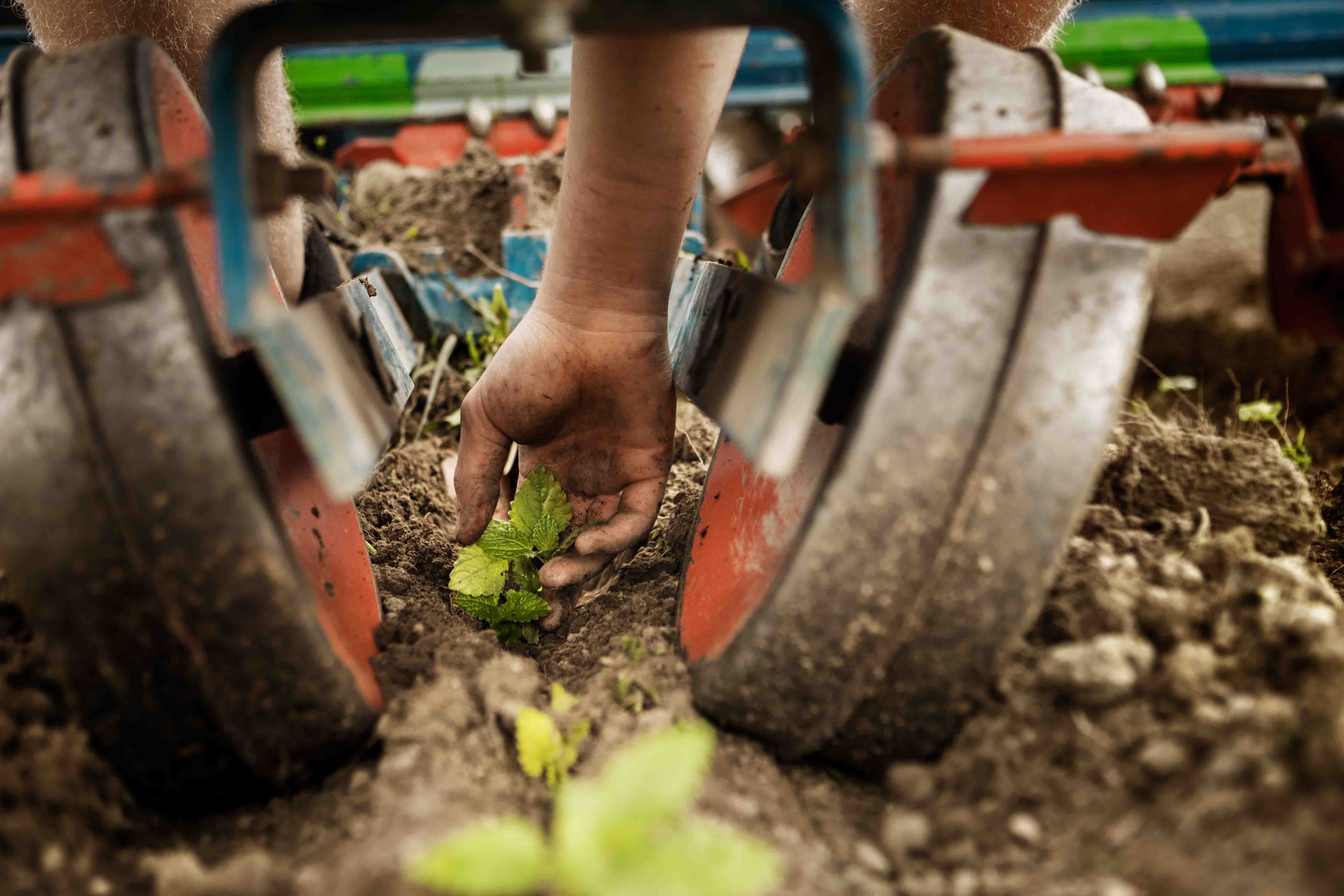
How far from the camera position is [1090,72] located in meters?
2.58

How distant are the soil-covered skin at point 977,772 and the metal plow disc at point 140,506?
84 mm

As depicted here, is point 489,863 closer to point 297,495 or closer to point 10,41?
point 297,495

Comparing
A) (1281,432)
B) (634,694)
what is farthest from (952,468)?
(1281,432)

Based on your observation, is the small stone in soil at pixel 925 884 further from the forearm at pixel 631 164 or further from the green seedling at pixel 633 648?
the forearm at pixel 631 164

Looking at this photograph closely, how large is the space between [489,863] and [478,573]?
31.0 inches

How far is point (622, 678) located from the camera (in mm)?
1130

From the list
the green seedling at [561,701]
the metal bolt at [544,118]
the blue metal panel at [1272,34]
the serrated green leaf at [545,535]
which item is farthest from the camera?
the blue metal panel at [1272,34]

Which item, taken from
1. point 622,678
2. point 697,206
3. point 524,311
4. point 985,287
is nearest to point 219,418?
point 622,678

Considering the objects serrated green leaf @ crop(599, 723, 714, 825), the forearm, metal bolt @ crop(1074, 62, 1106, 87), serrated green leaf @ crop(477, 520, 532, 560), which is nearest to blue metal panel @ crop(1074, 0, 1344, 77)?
metal bolt @ crop(1074, 62, 1106, 87)

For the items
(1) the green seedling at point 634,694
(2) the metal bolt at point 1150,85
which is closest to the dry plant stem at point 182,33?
(1) the green seedling at point 634,694

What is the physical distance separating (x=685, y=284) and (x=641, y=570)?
1.94ft

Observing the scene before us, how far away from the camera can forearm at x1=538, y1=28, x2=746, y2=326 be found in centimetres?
138

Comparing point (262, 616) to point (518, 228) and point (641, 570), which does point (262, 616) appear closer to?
point (641, 570)

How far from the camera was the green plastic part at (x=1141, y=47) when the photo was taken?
353 cm
